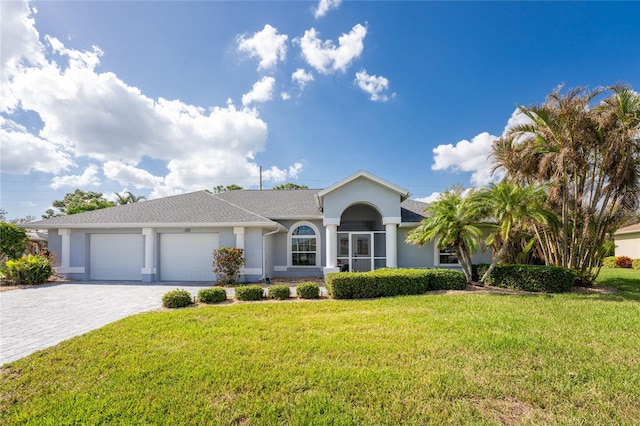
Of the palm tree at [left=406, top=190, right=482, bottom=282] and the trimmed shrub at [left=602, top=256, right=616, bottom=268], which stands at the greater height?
the palm tree at [left=406, top=190, right=482, bottom=282]

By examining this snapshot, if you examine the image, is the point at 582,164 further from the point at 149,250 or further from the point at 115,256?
the point at 115,256

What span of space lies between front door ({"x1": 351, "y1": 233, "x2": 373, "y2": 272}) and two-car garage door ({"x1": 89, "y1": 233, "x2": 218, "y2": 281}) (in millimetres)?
7661

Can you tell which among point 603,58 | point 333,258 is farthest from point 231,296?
point 603,58

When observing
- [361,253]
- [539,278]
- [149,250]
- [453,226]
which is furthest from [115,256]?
[539,278]

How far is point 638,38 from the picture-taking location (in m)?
10.5

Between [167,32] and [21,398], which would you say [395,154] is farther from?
[21,398]

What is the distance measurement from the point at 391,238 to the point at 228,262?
27.6 feet

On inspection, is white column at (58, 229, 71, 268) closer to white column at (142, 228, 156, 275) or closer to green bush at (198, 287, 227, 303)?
white column at (142, 228, 156, 275)

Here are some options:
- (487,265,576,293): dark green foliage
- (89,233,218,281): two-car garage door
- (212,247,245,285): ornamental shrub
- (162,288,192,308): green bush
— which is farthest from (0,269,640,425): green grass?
(89,233,218,281): two-car garage door

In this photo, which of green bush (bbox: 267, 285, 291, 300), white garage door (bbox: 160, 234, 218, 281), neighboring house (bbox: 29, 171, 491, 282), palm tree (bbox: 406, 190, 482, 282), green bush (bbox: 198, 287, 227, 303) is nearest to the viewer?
green bush (bbox: 198, 287, 227, 303)

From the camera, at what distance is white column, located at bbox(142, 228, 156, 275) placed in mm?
14828

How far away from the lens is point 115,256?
15.5 meters

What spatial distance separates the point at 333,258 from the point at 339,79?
10.1m

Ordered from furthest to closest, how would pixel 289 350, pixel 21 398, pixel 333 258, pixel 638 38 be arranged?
pixel 333 258
pixel 638 38
pixel 289 350
pixel 21 398
